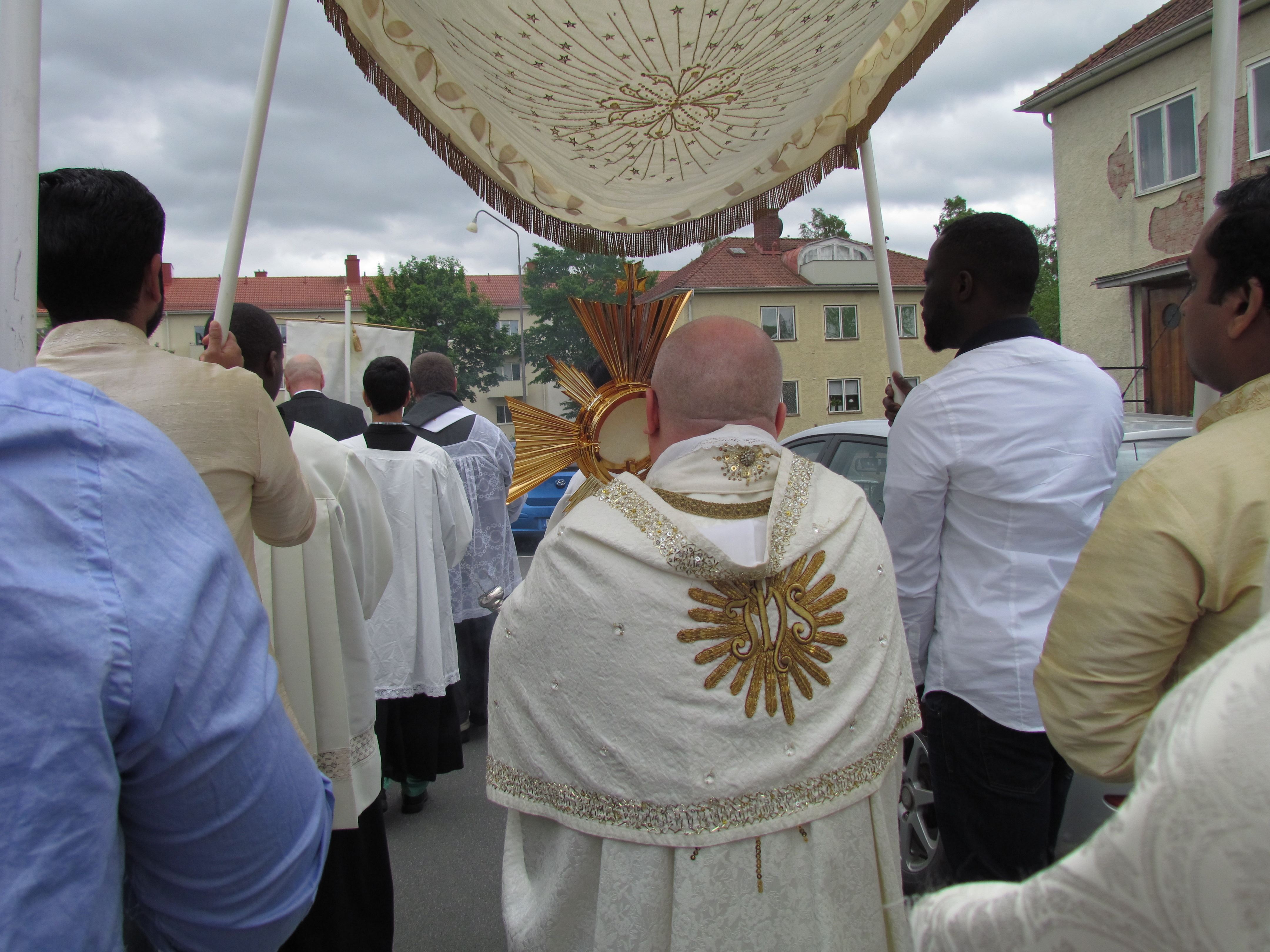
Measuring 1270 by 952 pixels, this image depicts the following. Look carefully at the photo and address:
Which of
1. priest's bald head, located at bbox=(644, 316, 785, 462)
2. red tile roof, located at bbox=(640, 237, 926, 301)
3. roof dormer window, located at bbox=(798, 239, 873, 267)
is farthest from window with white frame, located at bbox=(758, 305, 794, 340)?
priest's bald head, located at bbox=(644, 316, 785, 462)

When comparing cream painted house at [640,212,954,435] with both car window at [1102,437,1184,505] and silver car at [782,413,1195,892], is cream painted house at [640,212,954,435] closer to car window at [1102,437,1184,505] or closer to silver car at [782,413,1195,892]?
silver car at [782,413,1195,892]

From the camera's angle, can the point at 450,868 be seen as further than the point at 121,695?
Yes

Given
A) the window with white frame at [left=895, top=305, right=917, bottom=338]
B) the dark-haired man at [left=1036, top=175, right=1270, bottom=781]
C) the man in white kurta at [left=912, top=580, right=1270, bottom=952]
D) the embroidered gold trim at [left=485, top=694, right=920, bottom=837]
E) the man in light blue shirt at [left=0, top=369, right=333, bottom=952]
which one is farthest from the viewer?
the window with white frame at [left=895, top=305, right=917, bottom=338]

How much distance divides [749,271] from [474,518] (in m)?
30.5

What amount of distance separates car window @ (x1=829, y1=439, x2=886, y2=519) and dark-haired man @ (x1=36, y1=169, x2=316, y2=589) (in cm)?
314

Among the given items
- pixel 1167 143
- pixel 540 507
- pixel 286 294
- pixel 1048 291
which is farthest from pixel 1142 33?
pixel 286 294

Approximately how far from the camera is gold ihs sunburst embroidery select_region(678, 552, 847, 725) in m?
1.50

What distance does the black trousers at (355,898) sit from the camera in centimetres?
257

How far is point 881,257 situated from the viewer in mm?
3031

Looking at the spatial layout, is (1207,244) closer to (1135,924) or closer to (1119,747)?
(1119,747)

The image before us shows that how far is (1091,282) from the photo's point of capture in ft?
53.1

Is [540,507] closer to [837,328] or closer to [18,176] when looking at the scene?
[18,176]

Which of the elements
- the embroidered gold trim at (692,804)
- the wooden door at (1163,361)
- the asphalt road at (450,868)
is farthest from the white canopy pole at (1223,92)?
the wooden door at (1163,361)

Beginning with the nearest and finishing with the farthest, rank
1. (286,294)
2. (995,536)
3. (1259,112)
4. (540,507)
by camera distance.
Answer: (995,536)
(540,507)
(1259,112)
(286,294)
